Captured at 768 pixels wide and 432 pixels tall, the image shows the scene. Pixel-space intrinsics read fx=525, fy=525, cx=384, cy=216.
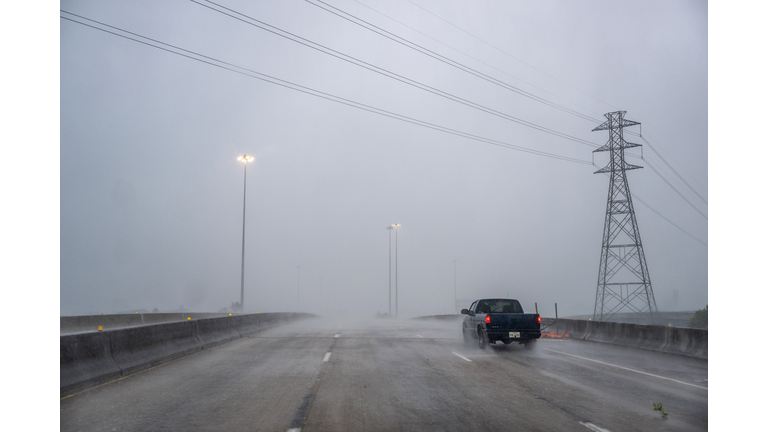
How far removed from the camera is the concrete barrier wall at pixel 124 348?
9307 millimetres

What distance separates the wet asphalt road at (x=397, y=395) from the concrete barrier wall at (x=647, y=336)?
78 cm

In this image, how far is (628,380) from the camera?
10484 mm

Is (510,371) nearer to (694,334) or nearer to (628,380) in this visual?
(628,380)

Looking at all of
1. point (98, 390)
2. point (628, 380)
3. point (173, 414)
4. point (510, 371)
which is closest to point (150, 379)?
point (98, 390)

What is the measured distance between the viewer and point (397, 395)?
8.59 m

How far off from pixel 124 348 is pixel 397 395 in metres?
6.65

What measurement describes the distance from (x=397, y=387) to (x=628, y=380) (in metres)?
4.79

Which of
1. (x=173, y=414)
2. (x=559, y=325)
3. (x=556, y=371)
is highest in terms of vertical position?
(x=173, y=414)

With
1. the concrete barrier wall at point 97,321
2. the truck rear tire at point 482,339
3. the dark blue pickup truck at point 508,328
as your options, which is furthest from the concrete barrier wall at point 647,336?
the concrete barrier wall at point 97,321

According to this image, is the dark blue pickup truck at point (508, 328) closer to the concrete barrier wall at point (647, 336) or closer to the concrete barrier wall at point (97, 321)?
the concrete barrier wall at point (647, 336)

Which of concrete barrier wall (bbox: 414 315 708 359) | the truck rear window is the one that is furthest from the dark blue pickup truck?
concrete barrier wall (bbox: 414 315 708 359)

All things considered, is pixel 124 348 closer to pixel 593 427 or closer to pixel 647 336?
pixel 593 427

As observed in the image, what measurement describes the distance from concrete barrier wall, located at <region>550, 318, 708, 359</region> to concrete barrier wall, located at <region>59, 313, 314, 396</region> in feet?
47.1

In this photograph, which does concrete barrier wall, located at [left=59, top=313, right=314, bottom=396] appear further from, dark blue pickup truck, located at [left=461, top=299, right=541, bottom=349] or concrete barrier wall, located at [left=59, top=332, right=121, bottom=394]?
dark blue pickup truck, located at [left=461, top=299, right=541, bottom=349]
